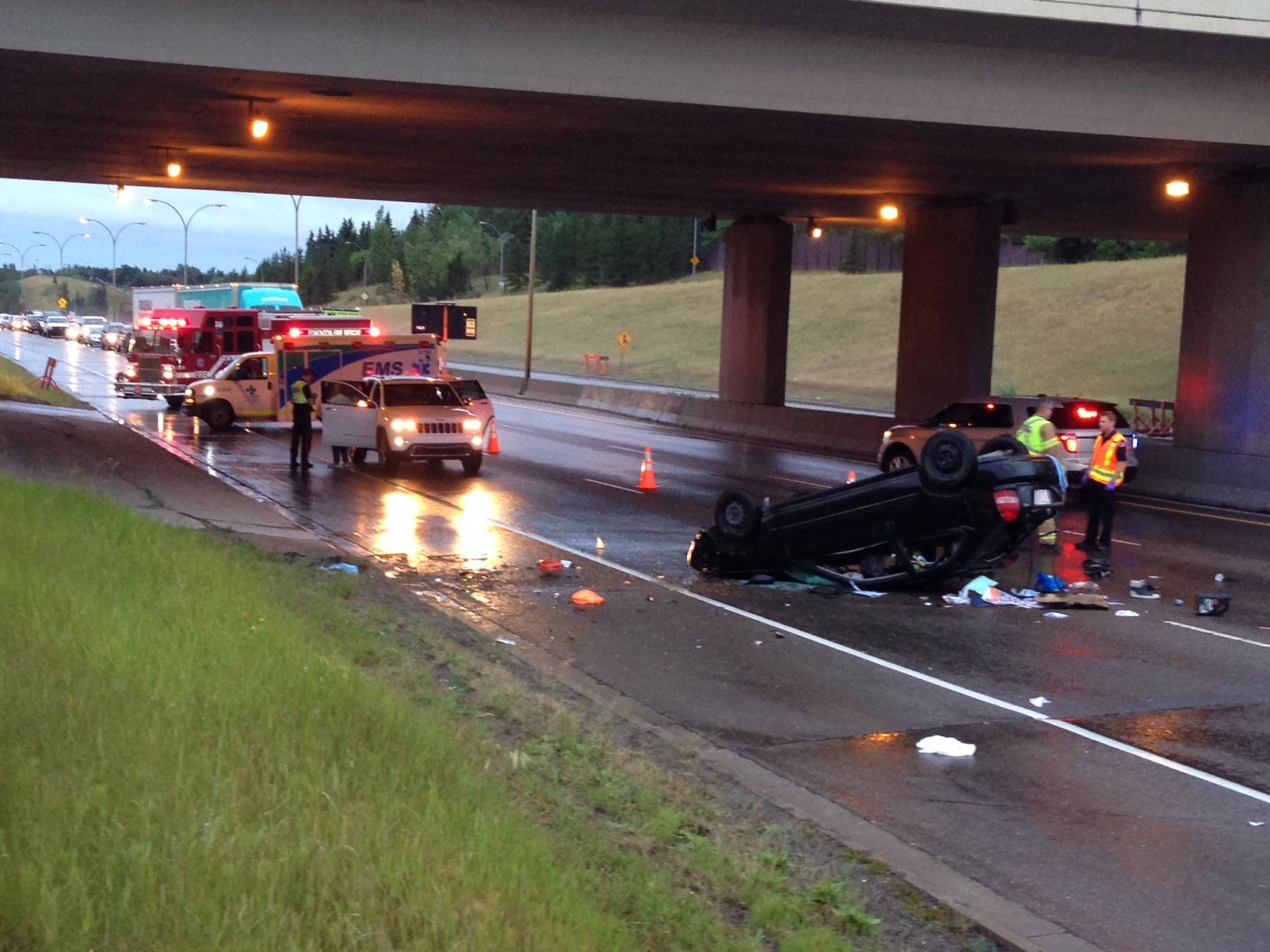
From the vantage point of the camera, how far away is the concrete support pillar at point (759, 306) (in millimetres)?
39469

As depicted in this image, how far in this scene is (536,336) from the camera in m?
116

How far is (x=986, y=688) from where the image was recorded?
33.2 feet

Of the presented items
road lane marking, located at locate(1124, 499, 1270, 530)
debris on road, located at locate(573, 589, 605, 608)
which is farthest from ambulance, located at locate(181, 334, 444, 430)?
debris on road, located at locate(573, 589, 605, 608)

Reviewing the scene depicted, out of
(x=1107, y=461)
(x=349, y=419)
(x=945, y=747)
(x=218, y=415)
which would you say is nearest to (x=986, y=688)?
(x=945, y=747)

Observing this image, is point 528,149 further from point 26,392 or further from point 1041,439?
point 26,392

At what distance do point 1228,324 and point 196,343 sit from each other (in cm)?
3075

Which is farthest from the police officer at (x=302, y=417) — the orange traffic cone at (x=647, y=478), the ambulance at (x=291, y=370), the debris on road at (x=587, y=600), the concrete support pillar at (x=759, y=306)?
the concrete support pillar at (x=759, y=306)

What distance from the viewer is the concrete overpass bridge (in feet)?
57.4

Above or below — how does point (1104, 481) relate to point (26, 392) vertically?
above

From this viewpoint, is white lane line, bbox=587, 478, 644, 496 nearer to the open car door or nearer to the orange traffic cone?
the orange traffic cone

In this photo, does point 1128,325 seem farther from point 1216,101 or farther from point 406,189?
point 1216,101

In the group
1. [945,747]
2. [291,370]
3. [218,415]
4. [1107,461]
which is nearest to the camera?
[945,747]

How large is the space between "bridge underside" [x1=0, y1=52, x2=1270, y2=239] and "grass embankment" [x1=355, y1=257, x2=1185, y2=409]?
94.7 feet

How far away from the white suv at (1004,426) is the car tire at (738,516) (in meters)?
9.47
